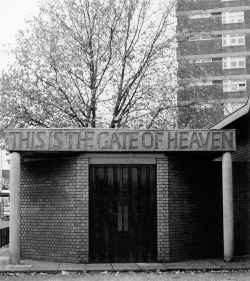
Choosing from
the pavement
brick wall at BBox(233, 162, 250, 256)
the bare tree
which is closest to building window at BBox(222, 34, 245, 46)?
the bare tree

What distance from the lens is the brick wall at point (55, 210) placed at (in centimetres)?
1285

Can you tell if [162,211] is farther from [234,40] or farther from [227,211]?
[234,40]

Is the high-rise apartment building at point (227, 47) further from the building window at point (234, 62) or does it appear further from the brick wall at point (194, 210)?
the brick wall at point (194, 210)

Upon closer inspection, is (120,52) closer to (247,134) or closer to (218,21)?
(247,134)

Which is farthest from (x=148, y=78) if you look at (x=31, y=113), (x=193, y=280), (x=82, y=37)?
(x=193, y=280)

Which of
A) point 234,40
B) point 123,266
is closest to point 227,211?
point 123,266

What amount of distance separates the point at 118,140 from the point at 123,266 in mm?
2948

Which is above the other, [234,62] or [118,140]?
[234,62]

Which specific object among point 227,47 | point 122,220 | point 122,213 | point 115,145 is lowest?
point 122,220

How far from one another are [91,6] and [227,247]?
16.0m

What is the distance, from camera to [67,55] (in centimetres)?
2495

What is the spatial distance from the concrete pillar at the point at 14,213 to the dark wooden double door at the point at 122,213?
5.70 ft

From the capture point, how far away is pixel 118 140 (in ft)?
42.1

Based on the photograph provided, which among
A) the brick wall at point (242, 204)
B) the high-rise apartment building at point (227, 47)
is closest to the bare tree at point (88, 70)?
the brick wall at point (242, 204)
